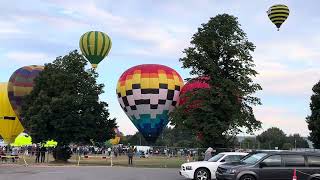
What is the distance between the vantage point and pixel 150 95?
62.2 m

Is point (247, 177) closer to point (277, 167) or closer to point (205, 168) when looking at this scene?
point (277, 167)

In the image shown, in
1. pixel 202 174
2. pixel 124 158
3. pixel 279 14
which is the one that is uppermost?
pixel 279 14

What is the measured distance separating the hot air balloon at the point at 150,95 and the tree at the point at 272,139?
266 ft

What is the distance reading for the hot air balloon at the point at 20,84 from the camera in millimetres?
57547

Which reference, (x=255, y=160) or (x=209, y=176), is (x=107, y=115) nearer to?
(x=209, y=176)

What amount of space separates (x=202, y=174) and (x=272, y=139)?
131686mm

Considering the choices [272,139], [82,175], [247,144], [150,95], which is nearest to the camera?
[82,175]

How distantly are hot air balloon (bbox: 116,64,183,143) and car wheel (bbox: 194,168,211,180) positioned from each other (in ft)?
123

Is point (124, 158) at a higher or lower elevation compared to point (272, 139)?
lower

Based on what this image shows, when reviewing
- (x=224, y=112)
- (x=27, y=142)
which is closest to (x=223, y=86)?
(x=224, y=112)

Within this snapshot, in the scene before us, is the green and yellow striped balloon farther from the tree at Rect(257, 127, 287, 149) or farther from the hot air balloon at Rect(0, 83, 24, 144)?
Answer: the tree at Rect(257, 127, 287, 149)

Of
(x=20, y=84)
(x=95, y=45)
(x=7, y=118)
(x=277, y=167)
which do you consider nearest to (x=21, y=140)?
(x=7, y=118)

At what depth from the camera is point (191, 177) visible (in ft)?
79.4

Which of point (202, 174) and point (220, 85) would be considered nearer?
point (202, 174)
